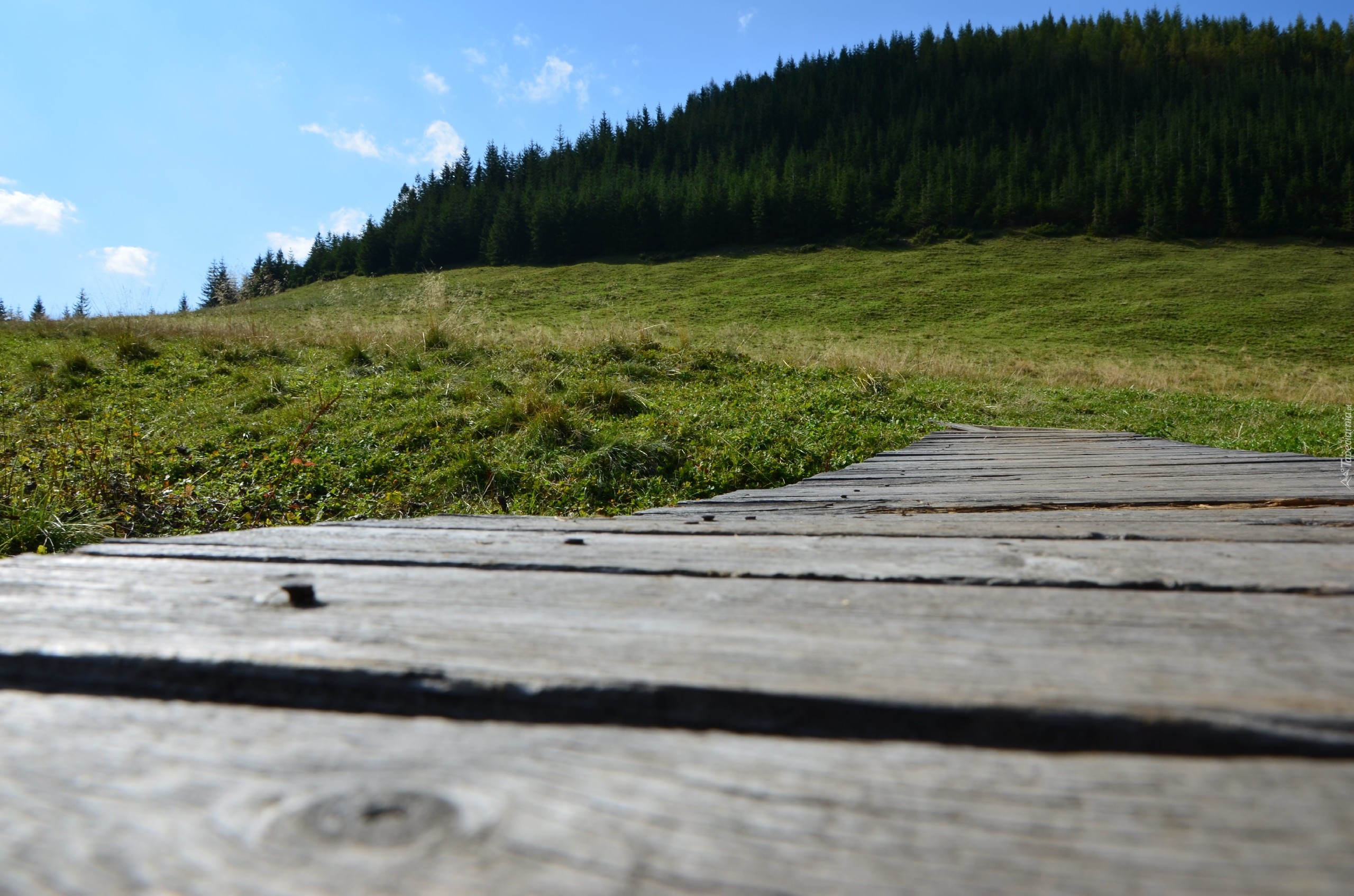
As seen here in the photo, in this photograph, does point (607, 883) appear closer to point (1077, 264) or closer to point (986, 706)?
point (986, 706)

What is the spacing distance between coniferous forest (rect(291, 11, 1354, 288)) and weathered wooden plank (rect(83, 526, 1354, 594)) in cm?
3942

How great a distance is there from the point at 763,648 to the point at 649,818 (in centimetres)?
34

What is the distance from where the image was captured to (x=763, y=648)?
84 centimetres

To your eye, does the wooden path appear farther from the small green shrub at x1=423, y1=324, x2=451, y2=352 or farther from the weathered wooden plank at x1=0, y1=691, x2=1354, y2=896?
the small green shrub at x1=423, y1=324, x2=451, y2=352

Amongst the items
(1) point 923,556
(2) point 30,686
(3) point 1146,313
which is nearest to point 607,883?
(2) point 30,686

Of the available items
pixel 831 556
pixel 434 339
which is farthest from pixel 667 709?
pixel 434 339

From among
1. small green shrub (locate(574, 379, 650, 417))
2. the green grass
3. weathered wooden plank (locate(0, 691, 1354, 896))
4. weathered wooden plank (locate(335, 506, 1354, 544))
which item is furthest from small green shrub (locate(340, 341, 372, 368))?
weathered wooden plank (locate(0, 691, 1354, 896))

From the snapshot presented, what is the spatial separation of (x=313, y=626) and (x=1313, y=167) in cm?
7803

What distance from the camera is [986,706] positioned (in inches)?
25.5

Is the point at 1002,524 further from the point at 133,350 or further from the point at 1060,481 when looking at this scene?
the point at 133,350

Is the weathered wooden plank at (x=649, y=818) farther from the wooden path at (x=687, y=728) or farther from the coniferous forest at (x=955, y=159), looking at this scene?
the coniferous forest at (x=955, y=159)

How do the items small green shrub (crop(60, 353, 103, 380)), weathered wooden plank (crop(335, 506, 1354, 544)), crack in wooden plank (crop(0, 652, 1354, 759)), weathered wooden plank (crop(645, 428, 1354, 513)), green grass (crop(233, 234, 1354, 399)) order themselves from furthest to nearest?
green grass (crop(233, 234, 1354, 399))
small green shrub (crop(60, 353, 103, 380))
weathered wooden plank (crop(645, 428, 1354, 513))
weathered wooden plank (crop(335, 506, 1354, 544))
crack in wooden plank (crop(0, 652, 1354, 759))

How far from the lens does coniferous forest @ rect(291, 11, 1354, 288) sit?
55.3m

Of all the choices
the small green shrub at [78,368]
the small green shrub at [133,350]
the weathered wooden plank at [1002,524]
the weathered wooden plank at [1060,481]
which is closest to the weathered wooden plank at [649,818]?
the weathered wooden plank at [1002,524]
